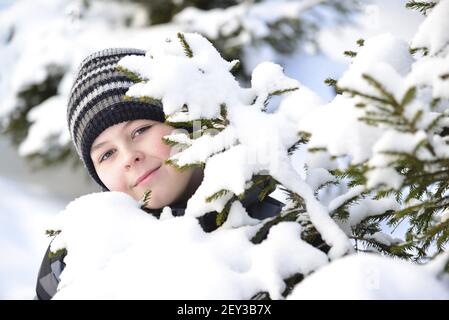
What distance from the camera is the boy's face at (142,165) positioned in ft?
6.32

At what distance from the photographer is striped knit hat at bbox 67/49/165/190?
7.09ft

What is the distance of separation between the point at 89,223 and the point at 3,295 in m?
4.51

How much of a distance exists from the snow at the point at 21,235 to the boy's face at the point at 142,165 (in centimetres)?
257

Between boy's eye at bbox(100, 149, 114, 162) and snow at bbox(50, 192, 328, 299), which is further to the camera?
boy's eye at bbox(100, 149, 114, 162)

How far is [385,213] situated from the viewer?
1.30 m

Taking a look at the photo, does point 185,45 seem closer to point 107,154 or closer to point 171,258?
point 171,258

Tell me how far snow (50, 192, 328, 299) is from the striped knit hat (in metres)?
1.02

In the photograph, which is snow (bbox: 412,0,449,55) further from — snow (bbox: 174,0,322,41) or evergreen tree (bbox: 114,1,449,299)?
snow (bbox: 174,0,322,41)

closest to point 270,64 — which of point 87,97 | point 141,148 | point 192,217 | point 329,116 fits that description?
point 329,116

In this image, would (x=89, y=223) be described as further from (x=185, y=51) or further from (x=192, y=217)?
(x=185, y=51)

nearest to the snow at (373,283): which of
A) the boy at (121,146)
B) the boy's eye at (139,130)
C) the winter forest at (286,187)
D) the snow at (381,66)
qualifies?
the winter forest at (286,187)

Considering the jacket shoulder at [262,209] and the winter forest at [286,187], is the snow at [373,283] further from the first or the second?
the jacket shoulder at [262,209]

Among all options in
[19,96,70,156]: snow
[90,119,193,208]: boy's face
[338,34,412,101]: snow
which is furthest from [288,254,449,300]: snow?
[19,96,70,156]: snow

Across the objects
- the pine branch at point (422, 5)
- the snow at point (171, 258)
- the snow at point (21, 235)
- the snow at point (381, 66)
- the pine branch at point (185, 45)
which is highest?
the snow at point (381, 66)
